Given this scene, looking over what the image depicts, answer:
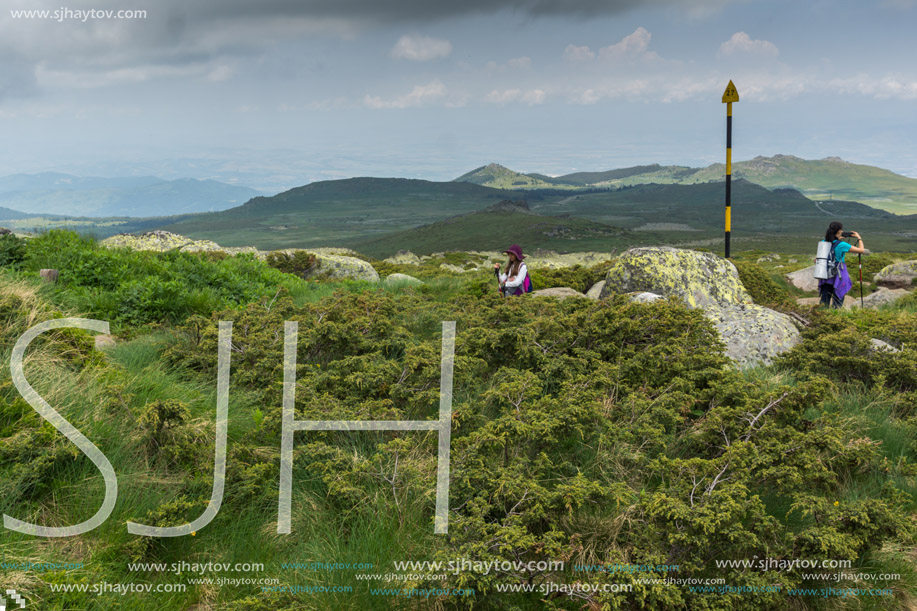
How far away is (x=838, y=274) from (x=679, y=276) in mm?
4114

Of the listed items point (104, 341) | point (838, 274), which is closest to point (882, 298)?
point (838, 274)

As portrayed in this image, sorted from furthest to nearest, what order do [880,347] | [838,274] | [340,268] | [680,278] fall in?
[340,268] < [838,274] < [680,278] < [880,347]

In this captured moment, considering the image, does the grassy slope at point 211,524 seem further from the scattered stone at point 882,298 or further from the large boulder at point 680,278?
the scattered stone at point 882,298

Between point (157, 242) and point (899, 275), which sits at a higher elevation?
point (157, 242)

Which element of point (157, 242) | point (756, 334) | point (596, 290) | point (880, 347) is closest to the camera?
point (880, 347)

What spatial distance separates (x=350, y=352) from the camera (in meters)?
6.41

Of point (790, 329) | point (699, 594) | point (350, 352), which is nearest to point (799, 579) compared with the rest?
point (699, 594)

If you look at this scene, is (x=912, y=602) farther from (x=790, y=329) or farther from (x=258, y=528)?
(x=790, y=329)

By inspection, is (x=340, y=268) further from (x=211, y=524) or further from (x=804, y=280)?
(x=211, y=524)

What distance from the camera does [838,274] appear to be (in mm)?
12336

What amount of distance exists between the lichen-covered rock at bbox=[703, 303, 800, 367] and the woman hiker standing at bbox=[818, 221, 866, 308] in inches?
Answer: 203

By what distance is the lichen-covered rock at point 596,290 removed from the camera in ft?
42.4

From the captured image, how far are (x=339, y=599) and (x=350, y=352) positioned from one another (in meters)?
3.53

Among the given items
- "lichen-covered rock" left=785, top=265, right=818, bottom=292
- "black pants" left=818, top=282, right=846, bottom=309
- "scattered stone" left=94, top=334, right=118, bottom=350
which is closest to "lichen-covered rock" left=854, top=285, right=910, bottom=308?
"black pants" left=818, top=282, right=846, bottom=309
